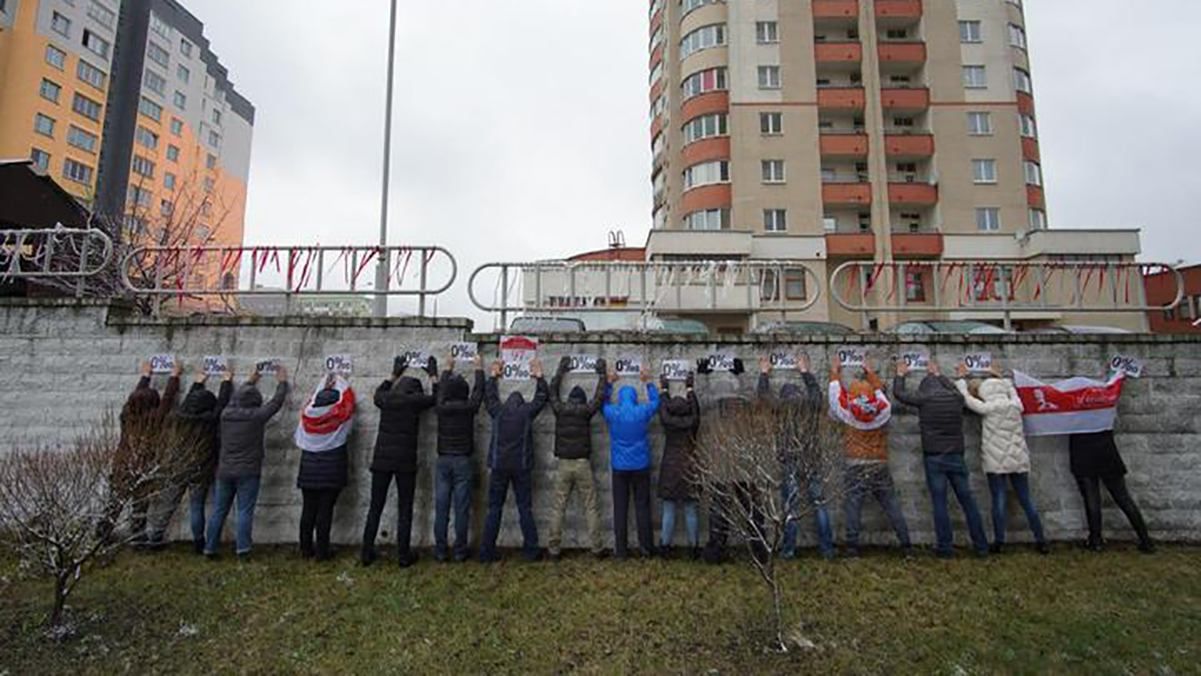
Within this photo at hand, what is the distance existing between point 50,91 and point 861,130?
159 ft

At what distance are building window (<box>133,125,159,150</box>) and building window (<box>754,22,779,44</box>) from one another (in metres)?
42.7

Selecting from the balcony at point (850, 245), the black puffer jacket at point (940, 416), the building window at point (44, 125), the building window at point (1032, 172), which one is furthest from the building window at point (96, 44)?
the building window at point (1032, 172)

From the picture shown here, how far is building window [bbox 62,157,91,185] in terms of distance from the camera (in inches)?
1453

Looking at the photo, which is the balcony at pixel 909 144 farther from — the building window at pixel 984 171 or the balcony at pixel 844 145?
the building window at pixel 984 171

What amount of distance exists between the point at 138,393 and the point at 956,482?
8750 millimetres

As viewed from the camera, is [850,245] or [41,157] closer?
[850,245]

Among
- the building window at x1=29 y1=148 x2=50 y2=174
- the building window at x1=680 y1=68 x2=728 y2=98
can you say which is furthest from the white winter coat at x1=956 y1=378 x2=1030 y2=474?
the building window at x1=29 y1=148 x2=50 y2=174

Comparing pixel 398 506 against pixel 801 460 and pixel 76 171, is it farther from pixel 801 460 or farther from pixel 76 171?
pixel 76 171

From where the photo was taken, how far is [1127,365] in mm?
6914

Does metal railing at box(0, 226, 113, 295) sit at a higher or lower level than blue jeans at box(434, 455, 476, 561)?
higher

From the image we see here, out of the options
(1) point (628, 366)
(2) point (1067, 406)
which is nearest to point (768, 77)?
(2) point (1067, 406)

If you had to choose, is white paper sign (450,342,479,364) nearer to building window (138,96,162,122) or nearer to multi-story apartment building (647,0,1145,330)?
multi-story apartment building (647,0,1145,330)

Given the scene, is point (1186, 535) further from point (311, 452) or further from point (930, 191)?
point (930, 191)

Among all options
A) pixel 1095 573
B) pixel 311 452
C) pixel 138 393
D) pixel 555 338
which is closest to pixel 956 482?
pixel 1095 573
